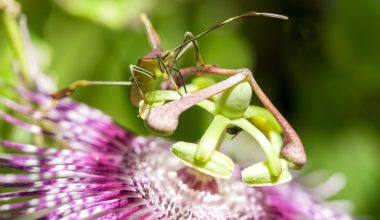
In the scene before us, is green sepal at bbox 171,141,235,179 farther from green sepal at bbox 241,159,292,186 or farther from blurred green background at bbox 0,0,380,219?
blurred green background at bbox 0,0,380,219

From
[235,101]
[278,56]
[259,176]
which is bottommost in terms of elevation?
[259,176]

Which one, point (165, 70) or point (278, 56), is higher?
point (278, 56)

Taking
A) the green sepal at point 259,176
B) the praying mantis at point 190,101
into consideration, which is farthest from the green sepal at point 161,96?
the green sepal at point 259,176

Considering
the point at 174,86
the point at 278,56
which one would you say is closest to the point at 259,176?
the point at 174,86

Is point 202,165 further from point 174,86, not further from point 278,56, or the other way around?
point 278,56

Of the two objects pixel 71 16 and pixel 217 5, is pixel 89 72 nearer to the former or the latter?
pixel 71 16

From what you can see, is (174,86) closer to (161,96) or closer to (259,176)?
(161,96)

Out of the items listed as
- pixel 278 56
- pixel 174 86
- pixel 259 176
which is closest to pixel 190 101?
pixel 174 86

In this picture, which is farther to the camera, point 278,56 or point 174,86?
point 278,56

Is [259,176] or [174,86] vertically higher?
[174,86]
